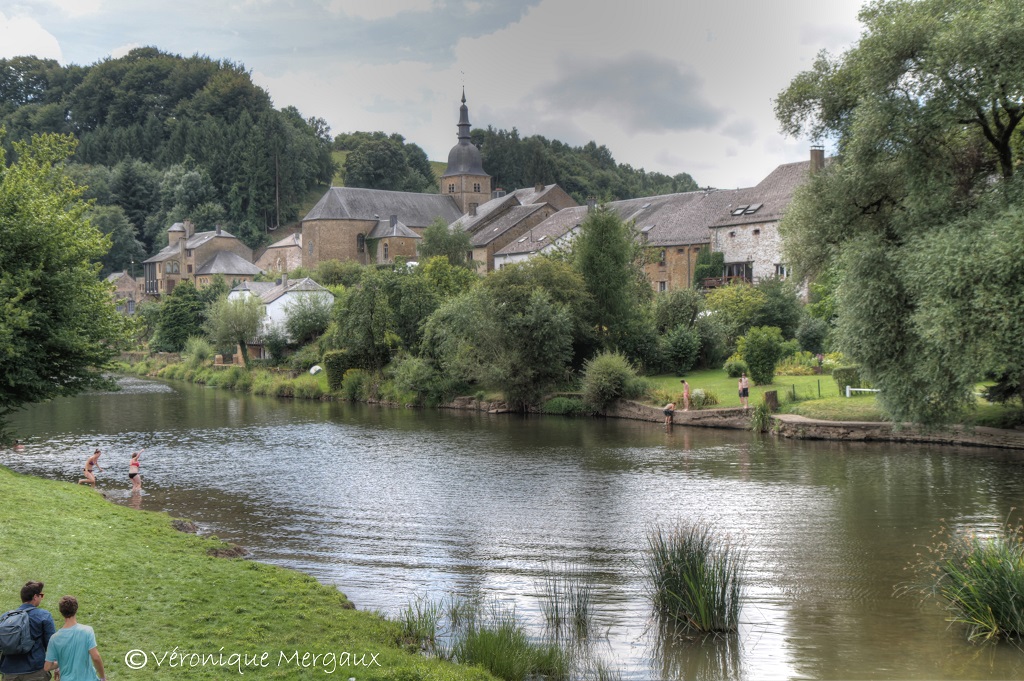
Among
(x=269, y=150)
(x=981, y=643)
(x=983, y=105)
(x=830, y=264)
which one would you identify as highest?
(x=269, y=150)

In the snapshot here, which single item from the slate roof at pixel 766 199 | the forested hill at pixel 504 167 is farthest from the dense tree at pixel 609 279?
the forested hill at pixel 504 167

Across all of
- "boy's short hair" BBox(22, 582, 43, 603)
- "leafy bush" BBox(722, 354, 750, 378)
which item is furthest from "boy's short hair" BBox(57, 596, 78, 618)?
"leafy bush" BBox(722, 354, 750, 378)

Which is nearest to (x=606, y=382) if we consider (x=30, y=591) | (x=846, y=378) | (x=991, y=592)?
(x=846, y=378)

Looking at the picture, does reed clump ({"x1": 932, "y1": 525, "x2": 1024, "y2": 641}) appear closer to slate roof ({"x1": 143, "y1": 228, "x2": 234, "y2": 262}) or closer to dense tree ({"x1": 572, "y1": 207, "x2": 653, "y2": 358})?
dense tree ({"x1": 572, "y1": 207, "x2": 653, "y2": 358})

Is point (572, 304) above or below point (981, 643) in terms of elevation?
above

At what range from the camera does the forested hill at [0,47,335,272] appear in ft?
344

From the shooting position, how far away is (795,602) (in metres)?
12.4

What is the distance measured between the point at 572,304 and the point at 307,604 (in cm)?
3004

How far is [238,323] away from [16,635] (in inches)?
2036

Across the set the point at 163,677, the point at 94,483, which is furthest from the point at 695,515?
the point at 94,483

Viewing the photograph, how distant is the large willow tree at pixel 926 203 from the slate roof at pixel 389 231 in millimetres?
66859

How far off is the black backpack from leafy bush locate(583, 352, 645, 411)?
29.4 m

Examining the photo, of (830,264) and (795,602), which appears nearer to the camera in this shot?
(795,602)

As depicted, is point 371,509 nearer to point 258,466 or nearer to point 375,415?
point 258,466
